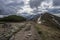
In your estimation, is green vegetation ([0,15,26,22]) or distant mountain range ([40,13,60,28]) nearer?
distant mountain range ([40,13,60,28])

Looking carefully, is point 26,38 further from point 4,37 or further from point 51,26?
point 51,26

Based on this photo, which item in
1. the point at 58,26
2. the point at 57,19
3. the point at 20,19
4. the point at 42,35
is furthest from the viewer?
the point at 20,19

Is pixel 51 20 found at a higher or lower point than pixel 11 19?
lower

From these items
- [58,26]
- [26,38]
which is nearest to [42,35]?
[26,38]

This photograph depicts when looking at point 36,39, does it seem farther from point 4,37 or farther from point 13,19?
point 13,19

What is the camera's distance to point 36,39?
29.0ft

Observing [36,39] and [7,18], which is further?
[7,18]

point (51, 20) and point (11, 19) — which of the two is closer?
point (51, 20)

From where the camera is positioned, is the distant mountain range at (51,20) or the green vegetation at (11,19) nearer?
the distant mountain range at (51,20)

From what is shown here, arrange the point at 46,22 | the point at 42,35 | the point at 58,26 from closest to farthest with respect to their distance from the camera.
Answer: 1. the point at 42,35
2. the point at 58,26
3. the point at 46,22

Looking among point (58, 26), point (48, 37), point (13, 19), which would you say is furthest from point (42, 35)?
point (13, 19)

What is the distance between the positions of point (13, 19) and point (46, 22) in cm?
473

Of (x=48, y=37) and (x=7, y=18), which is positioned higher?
(x=7, y=18)

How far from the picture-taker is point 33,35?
965cm
